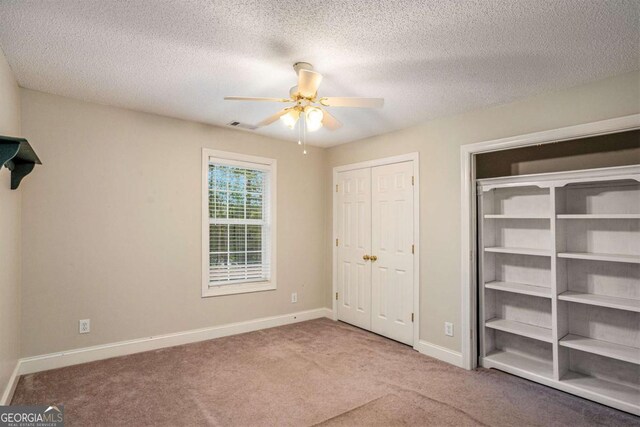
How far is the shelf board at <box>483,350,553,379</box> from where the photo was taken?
9.87 feet

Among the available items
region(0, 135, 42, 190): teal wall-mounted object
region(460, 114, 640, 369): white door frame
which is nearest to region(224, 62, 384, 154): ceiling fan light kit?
region(0, 135, 42, 190): teal wall-mounted object

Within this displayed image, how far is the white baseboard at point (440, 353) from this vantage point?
3340mm

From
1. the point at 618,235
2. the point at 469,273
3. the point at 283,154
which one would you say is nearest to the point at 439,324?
the point at 469,273

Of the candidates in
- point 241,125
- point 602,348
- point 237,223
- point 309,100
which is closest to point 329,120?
point 309,100

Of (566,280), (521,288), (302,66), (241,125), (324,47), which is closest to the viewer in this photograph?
(324,47)

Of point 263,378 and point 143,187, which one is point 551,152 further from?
point 143,187

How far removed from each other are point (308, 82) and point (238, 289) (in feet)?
9.10

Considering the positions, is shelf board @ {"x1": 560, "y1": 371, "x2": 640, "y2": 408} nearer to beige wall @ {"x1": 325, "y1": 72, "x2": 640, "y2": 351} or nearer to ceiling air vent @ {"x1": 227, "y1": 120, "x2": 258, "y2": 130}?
beige wall @ {"x1": 325, "y1": 72, "x2": 640, "y2": 351}

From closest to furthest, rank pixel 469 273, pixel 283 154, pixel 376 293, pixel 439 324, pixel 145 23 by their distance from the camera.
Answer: pixel 145 23, pixel 469 273, pixel 439 324, pixel 376 293, pixel 283 154

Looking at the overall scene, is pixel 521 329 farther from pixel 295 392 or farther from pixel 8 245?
pixel 8 245

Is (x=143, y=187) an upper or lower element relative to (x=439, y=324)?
upper

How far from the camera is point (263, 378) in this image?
2996mm

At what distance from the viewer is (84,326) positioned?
322 cm

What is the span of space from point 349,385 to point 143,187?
8.97ft
